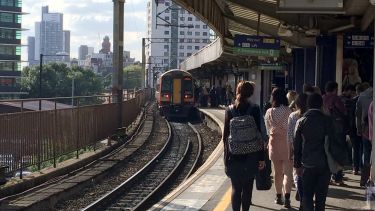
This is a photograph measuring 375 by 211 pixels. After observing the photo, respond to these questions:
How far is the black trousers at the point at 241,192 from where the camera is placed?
6398mm

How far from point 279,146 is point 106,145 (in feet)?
42.6

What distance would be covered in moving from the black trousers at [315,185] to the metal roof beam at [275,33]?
11537mm

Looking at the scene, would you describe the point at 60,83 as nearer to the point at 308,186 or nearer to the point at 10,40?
the point at 10,40

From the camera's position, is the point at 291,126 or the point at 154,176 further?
the point at 154,176

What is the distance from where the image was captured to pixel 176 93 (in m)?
36.2

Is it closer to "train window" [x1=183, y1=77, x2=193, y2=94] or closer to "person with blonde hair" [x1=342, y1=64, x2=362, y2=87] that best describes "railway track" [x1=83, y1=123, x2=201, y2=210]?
"person with blonde hair" [x1=342, y1=64, x2=362, y2=87]

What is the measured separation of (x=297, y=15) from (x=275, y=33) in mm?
6123

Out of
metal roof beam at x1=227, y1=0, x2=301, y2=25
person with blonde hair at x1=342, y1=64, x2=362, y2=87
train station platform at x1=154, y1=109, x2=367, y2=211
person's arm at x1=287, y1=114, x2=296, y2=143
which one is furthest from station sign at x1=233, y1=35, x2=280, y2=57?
person's arm at x1=287, y1=114, x2=296, y2=143

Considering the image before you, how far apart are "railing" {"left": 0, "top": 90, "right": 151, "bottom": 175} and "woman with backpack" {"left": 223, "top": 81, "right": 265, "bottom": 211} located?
18.0 feet

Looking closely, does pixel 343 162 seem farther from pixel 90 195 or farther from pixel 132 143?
pixel 132 143

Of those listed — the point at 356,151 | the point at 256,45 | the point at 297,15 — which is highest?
the point at 297,15

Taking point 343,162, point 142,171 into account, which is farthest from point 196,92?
point 343,162

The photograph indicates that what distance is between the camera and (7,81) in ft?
319

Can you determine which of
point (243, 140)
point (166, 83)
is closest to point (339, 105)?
point (243, 140)
